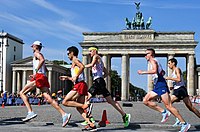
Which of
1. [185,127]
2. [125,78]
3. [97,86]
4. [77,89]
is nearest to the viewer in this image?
[185,127]

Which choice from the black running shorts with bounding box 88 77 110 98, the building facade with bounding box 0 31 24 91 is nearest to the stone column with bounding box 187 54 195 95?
the building facade with bounding box 0 31 24 91

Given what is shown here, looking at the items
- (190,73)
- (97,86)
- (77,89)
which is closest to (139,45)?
(190,73)

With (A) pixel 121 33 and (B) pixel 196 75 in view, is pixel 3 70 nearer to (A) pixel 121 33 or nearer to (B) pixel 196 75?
(A) pixel 121 33

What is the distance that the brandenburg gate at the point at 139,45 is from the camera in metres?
92.6

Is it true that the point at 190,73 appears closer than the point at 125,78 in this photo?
Yes

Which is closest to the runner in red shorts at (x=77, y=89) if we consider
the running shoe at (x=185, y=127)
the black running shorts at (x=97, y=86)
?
the black running shorts at (x=97, y=86)

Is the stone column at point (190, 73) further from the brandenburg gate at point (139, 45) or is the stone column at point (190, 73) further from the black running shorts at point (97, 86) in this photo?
the black running shorts at point (97, 86)

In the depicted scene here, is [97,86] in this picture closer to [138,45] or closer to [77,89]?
[77,89]

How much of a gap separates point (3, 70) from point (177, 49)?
136ft

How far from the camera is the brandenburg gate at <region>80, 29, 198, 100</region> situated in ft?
304

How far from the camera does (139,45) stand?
93438 millimetres

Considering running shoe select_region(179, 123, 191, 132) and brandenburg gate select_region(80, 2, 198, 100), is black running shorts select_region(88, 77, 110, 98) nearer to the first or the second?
running shoe select_region(179, 123, 191, 132)

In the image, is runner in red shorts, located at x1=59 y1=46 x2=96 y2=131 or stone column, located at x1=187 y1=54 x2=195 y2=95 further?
stone column, located at x1=187 y1=54 x2=195 y2=95

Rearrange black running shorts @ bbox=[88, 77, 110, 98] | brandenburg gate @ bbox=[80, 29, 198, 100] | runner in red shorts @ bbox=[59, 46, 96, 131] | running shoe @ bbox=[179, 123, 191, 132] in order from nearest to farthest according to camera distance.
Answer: running shoe @ bbox=[179, 123, 191, 132] → runner in red shorts @ bbox=[59, 46, 96, 131] → black running shorts @ bbox=[88, 77, 110, 98] → brandenburg gate @ bbox=[80, 29, 198, 100]
